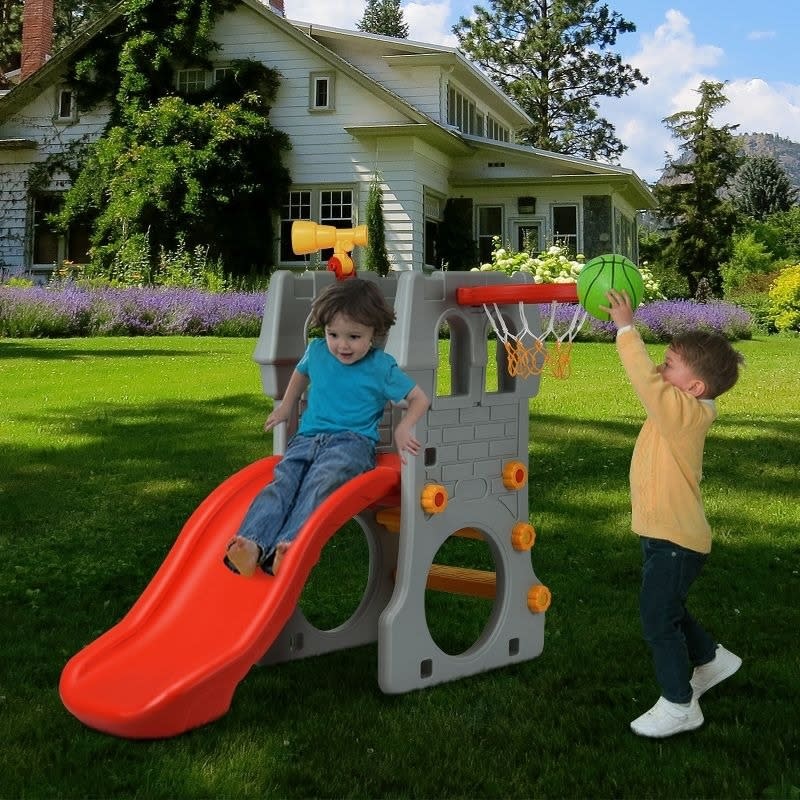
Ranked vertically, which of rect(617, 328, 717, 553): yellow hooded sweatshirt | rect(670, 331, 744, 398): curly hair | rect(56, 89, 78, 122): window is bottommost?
rect(617, 328, 717, 553): yellow hooded sweatshirt

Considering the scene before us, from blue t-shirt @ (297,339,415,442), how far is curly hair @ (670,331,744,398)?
1088 mm

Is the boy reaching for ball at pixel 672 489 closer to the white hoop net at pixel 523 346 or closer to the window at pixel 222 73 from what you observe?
the white hoop net at pixel 523 346

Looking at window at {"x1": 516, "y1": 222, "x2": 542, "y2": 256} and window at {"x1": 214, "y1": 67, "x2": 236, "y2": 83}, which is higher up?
window at {"x1": 214, "y1": 67, "x2": 236, "y2": 83}

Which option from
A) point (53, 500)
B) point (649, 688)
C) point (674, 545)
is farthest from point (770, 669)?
point (53, 500)

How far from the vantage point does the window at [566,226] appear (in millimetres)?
26312

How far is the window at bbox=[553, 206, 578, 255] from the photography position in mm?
26312

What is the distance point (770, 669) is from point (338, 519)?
5.63ft

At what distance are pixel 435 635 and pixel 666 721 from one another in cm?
133

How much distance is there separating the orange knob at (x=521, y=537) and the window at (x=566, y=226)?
73.7 ft

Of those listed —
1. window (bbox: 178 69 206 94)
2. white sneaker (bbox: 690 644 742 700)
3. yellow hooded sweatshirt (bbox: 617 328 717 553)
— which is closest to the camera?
yellow hooded sweatshirt (bbox: 617 328 717 553)

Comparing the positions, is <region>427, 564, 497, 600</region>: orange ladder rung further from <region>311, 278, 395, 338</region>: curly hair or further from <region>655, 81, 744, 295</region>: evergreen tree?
<region>655, 81, 744, 295</region>: evergreen tree

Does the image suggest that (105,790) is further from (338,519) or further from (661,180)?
(661,180)

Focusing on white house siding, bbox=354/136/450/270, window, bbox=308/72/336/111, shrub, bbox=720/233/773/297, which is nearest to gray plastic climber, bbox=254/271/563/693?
white house siding, bbox=354/136/450/270

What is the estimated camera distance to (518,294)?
3.96 metres
